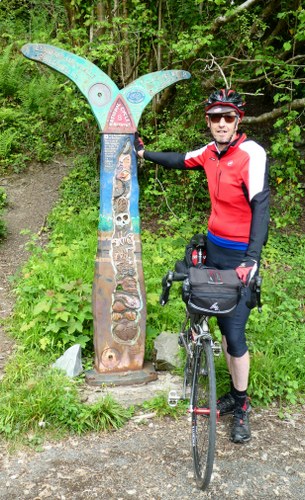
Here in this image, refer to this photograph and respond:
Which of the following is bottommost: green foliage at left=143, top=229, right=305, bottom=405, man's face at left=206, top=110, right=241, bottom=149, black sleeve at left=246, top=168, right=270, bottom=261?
green foliage at left=143, top=229, right=305, bottom=405

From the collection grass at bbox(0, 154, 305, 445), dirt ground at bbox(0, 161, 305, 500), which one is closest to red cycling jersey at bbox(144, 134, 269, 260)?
grass at bbox(0, 154, 305, 445)

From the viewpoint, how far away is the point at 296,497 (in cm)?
300

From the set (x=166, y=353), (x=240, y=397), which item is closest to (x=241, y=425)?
(x=240, y=397)

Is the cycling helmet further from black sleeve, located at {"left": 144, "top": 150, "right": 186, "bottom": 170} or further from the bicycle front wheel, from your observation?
the bicycle front wheel

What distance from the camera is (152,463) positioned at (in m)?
3.24

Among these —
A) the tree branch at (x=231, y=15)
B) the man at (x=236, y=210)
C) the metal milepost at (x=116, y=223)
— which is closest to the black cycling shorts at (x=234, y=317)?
the man at (x=236, y=210)

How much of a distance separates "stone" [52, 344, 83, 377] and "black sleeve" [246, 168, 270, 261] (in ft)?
6.22

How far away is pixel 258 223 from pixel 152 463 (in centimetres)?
173

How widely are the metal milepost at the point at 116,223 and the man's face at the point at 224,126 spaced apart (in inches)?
40.8

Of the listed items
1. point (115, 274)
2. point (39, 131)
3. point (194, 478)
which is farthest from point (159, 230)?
point (194, 478)

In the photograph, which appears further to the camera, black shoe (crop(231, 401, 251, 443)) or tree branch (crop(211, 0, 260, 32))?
tree branch (crop(211, 0, 260, 32))

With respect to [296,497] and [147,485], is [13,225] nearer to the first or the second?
[147,485]

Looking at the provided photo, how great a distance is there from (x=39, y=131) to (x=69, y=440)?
6762 millimetres

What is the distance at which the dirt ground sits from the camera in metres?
3.00
